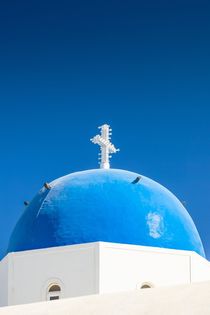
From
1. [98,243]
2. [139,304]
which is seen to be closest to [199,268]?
[98,243]

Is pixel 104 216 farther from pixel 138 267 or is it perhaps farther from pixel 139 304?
pixel 139 304

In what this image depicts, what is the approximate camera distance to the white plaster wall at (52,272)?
12672 millimetres

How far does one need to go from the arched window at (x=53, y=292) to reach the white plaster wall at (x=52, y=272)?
0.27ft

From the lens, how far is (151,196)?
47.0 ft

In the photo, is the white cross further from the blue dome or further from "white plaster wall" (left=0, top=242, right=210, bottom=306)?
"white plaster wall" (left=0, top=242, right=210, bottom=306)

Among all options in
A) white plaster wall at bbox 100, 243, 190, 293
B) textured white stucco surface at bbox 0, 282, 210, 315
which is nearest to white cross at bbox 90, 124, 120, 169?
white plaster wall at bbox 100, 243, 190, 293

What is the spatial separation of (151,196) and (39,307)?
5.88 metres

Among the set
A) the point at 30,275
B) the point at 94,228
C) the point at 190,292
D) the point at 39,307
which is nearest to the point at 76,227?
the point at 94,228

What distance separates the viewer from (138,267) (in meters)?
13.0

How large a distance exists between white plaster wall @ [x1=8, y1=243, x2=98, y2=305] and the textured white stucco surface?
3.73m

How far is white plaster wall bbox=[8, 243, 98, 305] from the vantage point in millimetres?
12672

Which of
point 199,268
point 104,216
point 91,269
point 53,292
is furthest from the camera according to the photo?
point 199,268

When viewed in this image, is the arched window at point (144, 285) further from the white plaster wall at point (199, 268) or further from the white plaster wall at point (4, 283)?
the white plaster wall at point (4, 283)

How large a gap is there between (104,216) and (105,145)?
328 centimetres
